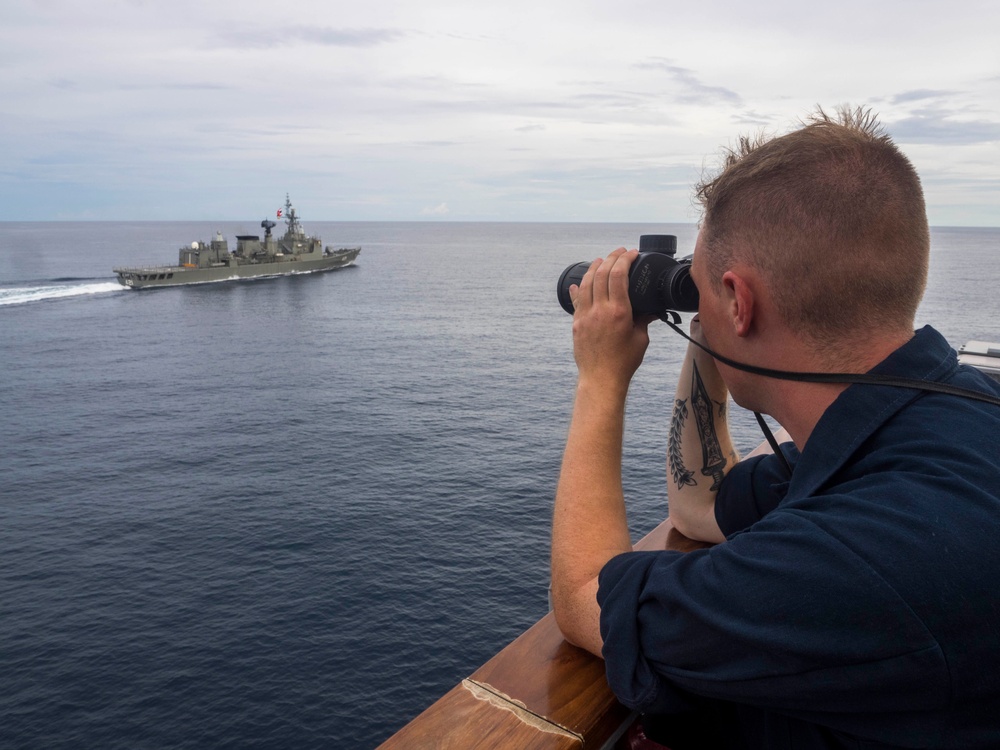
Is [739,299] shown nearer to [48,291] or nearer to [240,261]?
[48,291]

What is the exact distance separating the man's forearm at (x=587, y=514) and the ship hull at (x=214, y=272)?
10161 centimetres

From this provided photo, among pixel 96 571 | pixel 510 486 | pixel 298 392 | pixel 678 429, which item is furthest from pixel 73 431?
pixel 678 429

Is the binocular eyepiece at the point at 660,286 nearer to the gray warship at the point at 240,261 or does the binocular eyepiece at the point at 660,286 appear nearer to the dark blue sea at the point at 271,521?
the dark blue sea at the point at 271,521

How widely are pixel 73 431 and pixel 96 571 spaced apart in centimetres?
1810

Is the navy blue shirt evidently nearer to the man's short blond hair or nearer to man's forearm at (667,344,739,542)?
the man's short blond hair

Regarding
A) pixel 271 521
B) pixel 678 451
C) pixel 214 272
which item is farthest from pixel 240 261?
pixel 678 451

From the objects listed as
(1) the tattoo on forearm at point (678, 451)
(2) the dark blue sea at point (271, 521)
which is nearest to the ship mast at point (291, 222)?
(2) the dark blue sea at point (271, 521)

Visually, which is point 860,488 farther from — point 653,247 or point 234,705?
point 234,705

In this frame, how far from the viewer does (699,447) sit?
2693 mm

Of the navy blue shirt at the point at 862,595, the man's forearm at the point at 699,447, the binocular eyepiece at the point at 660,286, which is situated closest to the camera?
the navy blue shirt at the point at 862,595

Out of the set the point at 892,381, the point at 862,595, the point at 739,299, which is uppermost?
the point at 739,299

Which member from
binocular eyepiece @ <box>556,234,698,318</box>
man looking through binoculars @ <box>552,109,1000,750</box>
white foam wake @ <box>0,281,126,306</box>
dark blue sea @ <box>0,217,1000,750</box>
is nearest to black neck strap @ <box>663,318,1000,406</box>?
man looking through binoculars @ <box>552,109,1000,750</box>

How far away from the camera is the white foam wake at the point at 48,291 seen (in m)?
87.2

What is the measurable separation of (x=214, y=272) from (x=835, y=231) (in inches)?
4241
